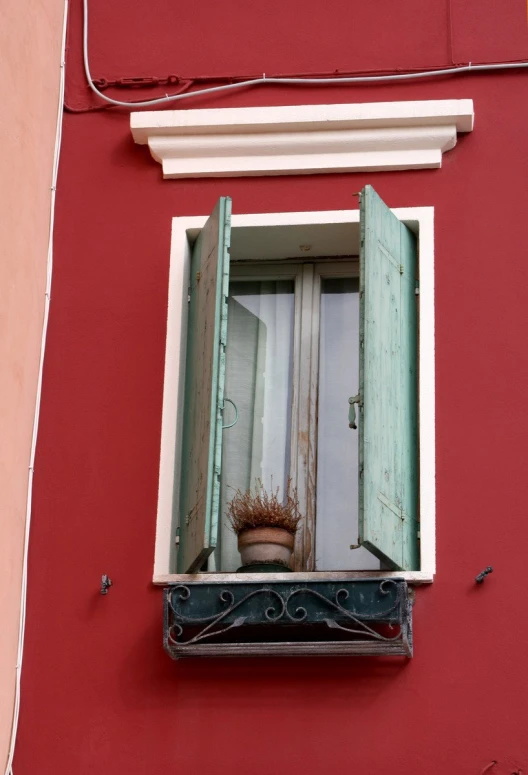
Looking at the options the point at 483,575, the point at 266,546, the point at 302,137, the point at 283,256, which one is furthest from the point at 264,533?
the point at 302,137

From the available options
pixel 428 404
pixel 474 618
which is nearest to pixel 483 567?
pixel 474 618

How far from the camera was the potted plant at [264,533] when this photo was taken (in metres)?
7.07

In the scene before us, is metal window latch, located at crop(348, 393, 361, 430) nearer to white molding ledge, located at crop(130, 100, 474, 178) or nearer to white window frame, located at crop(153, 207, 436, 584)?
white window frame, located at crop(153, 207, 436, 584)

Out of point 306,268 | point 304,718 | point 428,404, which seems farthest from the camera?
point 306,268

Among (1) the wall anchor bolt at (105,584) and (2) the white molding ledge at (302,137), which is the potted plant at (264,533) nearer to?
(1) the wall anchor bolt at (105,584)

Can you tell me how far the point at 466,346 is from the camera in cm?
739

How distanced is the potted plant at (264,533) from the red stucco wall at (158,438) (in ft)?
1.27

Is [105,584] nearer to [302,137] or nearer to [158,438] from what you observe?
[158,438]

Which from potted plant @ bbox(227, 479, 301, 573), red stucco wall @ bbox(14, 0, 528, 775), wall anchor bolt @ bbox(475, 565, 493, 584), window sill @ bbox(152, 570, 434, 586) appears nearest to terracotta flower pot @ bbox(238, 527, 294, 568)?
potted plant @ bbox(227, 479, 301, 573)

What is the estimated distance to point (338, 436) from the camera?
7.59m

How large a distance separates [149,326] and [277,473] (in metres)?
0.86

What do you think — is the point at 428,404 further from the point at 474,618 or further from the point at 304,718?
the point at 304,718

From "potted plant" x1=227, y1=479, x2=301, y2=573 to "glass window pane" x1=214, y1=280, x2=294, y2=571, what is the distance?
0.22m

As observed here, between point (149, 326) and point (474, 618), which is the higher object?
point (149, 326)
